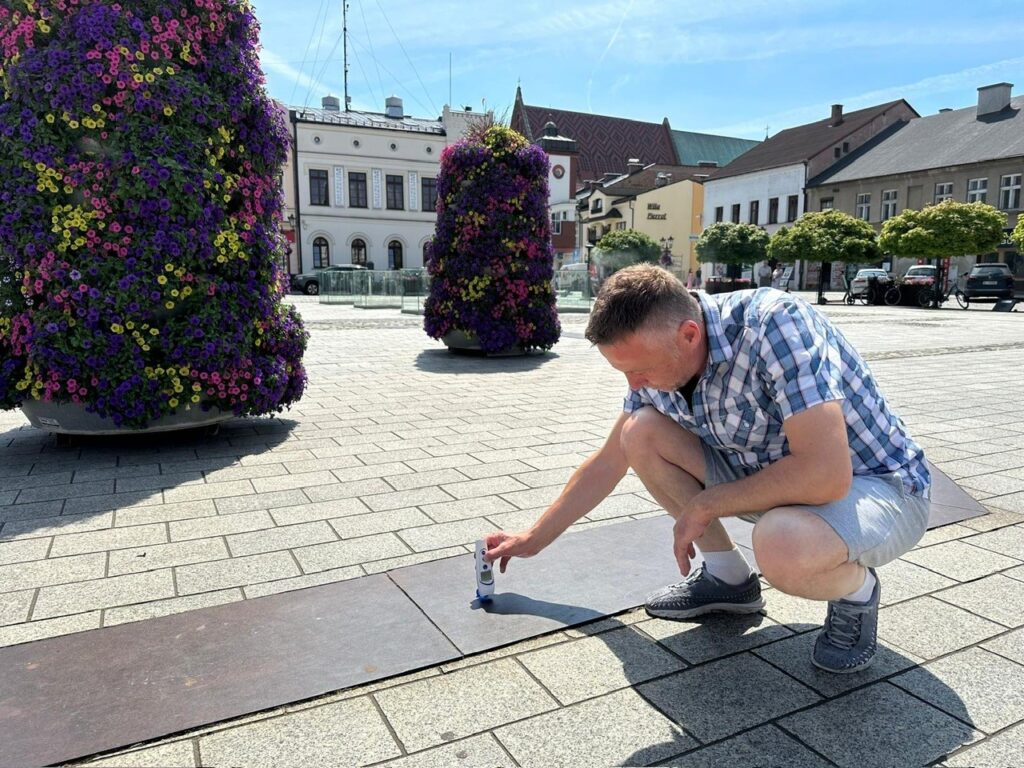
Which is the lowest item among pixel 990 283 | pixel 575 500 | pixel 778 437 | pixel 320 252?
pixel 575 500

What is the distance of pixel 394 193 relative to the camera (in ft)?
161

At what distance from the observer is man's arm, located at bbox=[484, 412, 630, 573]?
253cm

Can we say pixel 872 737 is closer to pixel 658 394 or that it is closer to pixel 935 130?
pixel 658 394

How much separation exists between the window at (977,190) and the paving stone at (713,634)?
44.7 meters

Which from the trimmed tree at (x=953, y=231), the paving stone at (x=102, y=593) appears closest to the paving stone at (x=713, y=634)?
the paving stone at (x=102, y=593)

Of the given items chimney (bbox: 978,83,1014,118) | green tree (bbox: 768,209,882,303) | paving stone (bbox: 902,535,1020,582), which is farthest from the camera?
chimney (bbox: 978,83,1014,118)

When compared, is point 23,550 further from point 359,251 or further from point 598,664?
point 359,251

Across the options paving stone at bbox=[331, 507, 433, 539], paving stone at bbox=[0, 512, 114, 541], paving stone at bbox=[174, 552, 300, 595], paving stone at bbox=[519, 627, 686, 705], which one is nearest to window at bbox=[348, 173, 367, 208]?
paving stone at bbox=[0, 512, 114, 541]

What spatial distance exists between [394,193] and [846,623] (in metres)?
49.2

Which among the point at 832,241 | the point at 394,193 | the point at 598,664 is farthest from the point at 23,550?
the point at 394,193

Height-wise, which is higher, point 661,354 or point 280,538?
point 661,354

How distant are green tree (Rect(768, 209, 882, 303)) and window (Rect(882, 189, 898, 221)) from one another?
12.7 m

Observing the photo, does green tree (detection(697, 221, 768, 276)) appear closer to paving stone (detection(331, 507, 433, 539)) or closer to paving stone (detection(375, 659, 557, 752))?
paving stone (detection(331, 507, 433, 539))

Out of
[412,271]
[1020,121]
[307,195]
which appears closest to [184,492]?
[412,271]
